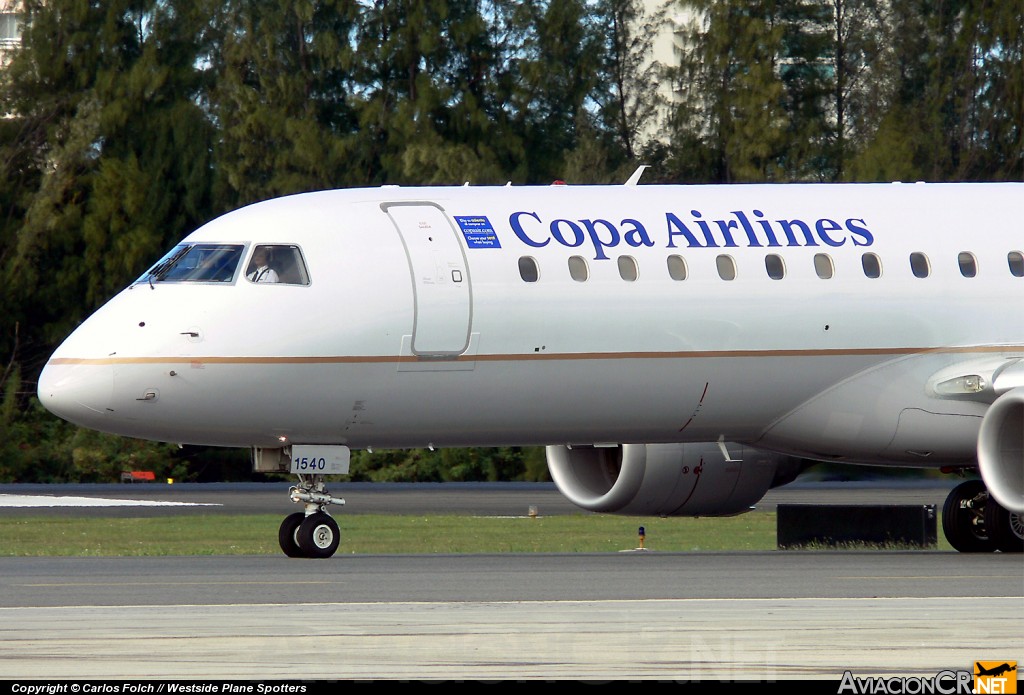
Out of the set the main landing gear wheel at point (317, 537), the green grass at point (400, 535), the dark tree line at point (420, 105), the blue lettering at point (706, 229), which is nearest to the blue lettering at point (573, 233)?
the blue lettering at point (706, 229)

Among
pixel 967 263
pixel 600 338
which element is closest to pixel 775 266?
pixel 600 338

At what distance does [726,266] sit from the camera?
21.1 meters

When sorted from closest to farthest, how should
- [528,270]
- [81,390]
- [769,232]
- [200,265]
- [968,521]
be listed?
[81,390] → [200,265] → [528,270] → [769,232] → [968,521]

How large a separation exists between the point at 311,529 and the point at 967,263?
795 centimetres

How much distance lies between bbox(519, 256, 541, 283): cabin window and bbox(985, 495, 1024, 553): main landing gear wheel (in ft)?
20.5

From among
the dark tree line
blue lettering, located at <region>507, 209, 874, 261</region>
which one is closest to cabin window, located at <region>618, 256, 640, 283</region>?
blue lettering, located at <region>507, 209, 874, 261</region>

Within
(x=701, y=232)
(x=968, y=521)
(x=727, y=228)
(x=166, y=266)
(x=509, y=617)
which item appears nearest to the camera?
(x=509, y=617)

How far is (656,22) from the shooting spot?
54.0m

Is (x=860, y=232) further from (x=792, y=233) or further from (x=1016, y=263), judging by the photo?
(x=1016, y=263)

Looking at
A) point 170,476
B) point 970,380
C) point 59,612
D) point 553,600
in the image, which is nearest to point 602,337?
point 970,380

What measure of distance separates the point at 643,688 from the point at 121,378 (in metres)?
10.4

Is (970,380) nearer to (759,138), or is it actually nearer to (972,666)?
(972,666)

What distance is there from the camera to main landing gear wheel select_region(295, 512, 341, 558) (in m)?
19.7

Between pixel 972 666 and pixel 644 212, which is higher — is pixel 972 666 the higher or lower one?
the lower one
